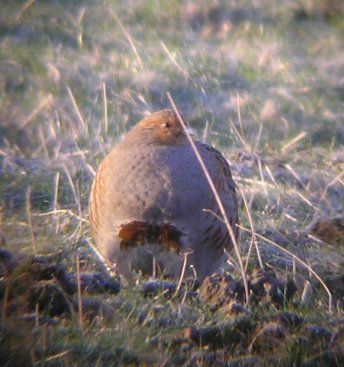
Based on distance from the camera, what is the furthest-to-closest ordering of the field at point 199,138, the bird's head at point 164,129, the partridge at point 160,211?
1. the bird's head at point 164,129
2. the partridge at point 160,211
3. the field at point 199,138

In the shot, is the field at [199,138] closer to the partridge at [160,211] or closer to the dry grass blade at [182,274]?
the dry grass blade at [182,274]

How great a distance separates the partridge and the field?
0.16m

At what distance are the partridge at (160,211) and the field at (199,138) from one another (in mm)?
165

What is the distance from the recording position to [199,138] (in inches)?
288

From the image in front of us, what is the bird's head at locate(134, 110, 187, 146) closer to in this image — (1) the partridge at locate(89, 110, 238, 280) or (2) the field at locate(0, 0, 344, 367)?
(1) the partridge at locate(89, 110, 238, 280)

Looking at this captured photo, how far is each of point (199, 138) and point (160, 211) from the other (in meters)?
2.97

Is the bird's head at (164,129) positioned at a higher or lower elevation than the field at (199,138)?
higher

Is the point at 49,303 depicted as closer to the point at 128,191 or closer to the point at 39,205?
the point at 128,191

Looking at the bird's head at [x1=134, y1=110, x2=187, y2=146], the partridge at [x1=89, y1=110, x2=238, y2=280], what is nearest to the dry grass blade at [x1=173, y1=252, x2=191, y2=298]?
the partridge at [x1=89, y1=110, x2=238, y2=280]

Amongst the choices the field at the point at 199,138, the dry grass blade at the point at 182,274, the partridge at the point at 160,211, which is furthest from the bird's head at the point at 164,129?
the dry grass blade at the point at 182,274

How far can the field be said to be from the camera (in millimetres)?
3396

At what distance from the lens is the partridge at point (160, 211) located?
4422 mm

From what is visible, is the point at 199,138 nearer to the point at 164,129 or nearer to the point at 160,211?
the point at 164,129

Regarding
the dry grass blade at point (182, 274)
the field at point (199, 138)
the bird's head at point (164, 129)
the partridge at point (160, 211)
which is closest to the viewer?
the field at point (199, 138)
